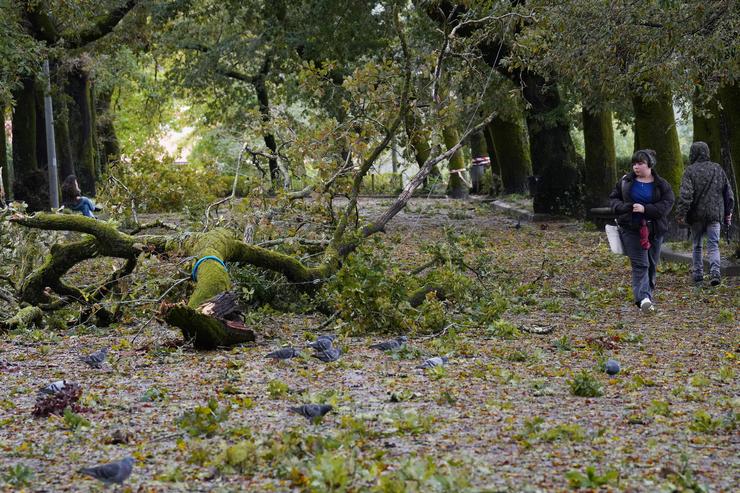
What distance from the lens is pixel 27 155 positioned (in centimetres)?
2638

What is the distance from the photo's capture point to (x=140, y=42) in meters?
30.1

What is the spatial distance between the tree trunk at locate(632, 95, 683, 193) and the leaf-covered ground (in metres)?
8.17

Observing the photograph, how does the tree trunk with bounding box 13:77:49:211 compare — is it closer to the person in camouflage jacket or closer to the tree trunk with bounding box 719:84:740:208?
the tree trunk with bounding box 719:84:740:208

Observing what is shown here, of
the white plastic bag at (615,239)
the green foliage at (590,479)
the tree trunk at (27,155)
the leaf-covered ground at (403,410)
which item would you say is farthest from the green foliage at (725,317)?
the tree trunk at (27,155)

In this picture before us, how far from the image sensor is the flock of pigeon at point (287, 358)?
509 cm

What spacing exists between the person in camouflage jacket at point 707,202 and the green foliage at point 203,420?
8945 mm

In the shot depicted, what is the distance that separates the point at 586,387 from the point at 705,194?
7.50 metres

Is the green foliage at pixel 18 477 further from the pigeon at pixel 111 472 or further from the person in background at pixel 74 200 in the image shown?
the person in background at pixel 74 200

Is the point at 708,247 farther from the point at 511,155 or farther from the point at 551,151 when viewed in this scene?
the point at 511,155

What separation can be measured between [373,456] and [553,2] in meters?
11.1

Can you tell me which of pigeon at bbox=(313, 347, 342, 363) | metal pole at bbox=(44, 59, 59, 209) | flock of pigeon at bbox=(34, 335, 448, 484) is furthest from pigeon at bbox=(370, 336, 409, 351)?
metal pole at bbox=(44, 59, 59, 209)

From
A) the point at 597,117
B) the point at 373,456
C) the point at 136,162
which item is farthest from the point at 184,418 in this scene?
the point at 136,162

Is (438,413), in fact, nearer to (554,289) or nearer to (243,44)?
(554,289)

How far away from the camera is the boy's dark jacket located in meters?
11.6
